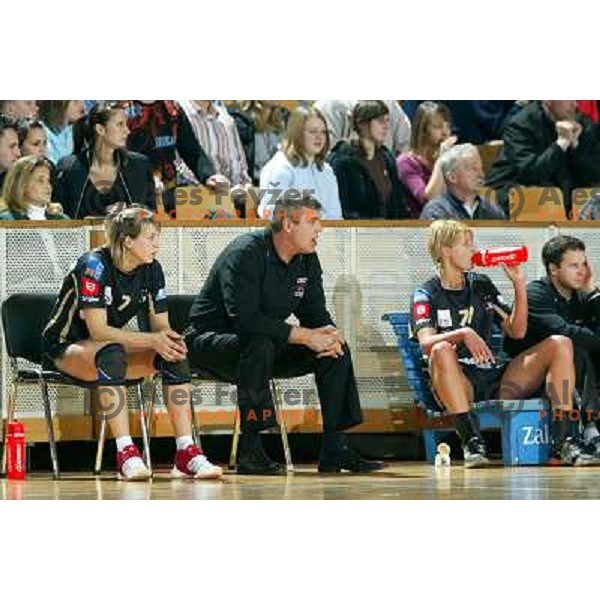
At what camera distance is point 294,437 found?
33.9 feet

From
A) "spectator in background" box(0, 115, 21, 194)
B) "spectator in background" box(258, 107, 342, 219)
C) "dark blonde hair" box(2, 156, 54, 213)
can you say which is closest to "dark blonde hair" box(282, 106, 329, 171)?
"spectator in background" box(258, 107, 342, 219)

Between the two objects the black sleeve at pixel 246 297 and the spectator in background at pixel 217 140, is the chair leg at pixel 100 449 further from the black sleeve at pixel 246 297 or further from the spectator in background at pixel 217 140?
the spectator in background at pixel 217 140

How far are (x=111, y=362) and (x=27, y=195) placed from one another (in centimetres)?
168

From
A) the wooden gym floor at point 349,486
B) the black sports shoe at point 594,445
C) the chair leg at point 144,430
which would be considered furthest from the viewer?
the black sports shoe at point 594,445

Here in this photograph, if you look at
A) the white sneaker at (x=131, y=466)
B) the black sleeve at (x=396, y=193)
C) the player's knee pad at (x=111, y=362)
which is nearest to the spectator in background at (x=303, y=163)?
the black sleeve at (x=396, y=193)

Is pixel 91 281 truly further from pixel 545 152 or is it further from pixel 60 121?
pixel 545 152

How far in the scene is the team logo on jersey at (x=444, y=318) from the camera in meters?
9.73

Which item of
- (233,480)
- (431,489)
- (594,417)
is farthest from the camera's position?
(594,417)

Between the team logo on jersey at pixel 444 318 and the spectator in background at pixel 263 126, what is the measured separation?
2.31 meters

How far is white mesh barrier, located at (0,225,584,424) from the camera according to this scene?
10188 mm

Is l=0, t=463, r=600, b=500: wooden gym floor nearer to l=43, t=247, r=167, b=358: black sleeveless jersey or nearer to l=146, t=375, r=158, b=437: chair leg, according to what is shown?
l=146, t=375, r=158, b=437: chair leg

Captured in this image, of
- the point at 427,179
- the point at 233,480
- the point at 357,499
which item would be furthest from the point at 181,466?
the point at 427,179

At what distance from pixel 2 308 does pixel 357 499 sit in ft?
10.2
